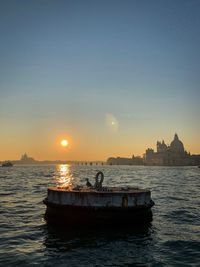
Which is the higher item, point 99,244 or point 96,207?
point 96,207

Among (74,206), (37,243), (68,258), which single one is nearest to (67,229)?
(74,206)

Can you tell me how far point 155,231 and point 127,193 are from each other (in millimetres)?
2550

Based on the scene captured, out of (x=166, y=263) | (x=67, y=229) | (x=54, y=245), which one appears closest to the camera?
(x=166, y=263)

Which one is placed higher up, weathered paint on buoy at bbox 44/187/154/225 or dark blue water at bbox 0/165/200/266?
weathered paint on buoy at bbox 44/187/154/225

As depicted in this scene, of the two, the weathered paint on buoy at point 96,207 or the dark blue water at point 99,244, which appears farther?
the weathered paint on buoy at point 96,207

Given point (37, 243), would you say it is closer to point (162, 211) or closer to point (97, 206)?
point (97, 206)

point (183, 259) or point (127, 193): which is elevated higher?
point (127, 193)

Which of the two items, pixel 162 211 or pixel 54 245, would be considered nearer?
pixel 54 245

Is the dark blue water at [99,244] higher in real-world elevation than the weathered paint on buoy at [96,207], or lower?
lower

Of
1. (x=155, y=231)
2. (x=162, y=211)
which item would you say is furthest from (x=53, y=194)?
(x=162, y=211)

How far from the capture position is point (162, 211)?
25328 millimetres

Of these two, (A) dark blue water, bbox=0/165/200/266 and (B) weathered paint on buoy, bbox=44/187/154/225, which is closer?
(A) dark blue water, bbox=0/165/200/266

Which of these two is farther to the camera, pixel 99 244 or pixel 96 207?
pixel 96 207

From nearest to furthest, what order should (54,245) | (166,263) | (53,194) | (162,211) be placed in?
1. (166,263)
2. (54,245)
3. (53,194)
4. (162,211)
